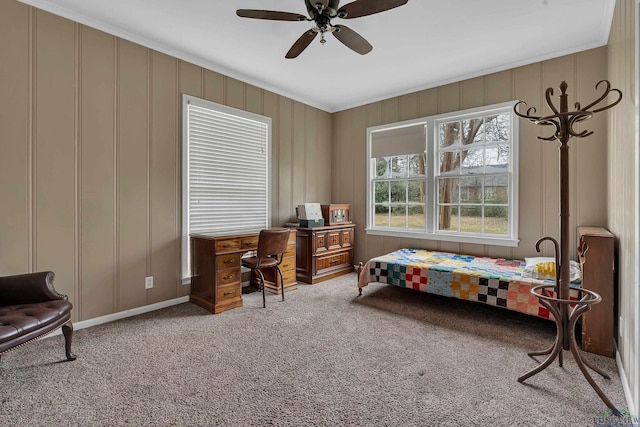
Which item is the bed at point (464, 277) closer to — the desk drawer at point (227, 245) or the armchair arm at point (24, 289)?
the desk drawer at point (227, 245)

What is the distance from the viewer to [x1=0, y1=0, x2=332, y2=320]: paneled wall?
97.3 inches

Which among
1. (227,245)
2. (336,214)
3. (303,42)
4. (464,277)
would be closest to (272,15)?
(303,42)

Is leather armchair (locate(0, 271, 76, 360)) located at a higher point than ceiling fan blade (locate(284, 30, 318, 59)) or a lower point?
lower

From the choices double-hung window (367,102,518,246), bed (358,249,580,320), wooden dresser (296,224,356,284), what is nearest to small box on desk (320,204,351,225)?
wooden dresser (296,224,356,284)

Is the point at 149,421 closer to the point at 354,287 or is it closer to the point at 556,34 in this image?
the point at 354,287

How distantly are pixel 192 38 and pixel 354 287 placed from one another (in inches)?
135

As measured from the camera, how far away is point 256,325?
2908 mm

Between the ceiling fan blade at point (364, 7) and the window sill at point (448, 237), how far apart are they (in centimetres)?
298

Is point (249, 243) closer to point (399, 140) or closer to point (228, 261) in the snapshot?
point (228, 261)

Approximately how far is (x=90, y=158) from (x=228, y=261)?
159 centimetres

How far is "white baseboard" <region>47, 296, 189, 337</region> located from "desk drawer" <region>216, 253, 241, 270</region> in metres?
0.69

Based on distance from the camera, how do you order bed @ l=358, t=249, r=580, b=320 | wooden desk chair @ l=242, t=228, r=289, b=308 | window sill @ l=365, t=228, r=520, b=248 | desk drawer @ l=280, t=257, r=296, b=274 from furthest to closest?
desk drawer @ l=280, t=257, r=296, b=274 → window sill @ l=365, t=228, r=520, b=248 → wooden desk chair @ l=242, t=228, r=289, b=308 → bed @ l=358, t=249, r=580, b=320

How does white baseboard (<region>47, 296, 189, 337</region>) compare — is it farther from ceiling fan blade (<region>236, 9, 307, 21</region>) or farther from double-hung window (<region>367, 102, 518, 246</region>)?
double-hung window (<region>367, 102, 518, 246</region>)

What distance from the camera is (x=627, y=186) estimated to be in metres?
1.93
